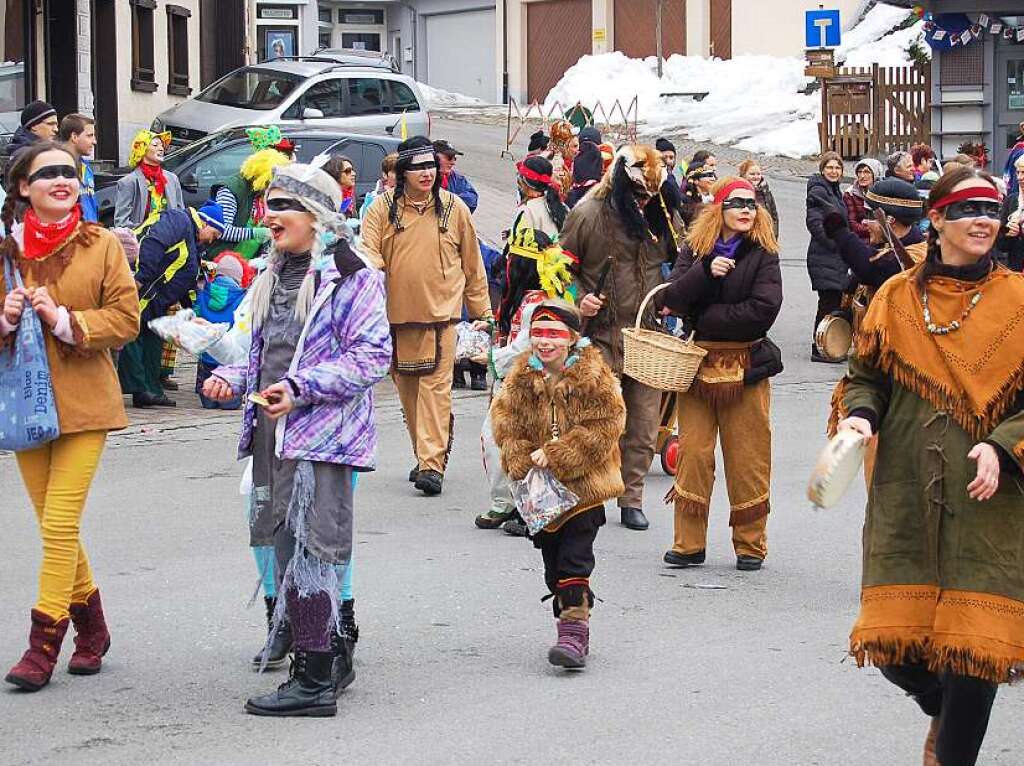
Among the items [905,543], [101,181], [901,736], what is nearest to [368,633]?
[901,736]

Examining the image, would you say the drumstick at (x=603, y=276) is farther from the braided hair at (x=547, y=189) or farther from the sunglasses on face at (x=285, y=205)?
the sunglasses on face at (x=285, y=205)

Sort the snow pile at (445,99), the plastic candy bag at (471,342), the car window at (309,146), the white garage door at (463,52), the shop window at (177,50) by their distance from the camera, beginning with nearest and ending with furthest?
1. the plastic candy bag at (471,342)
2. the car window at (309,146)
3. the shop window at (177,50)
4. the snow pile at (445,99)
5. the white garage door at (463,52)

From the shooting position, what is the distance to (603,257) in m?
9.30

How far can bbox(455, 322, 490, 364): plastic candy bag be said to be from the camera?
11041 mm

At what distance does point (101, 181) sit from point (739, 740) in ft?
42.7

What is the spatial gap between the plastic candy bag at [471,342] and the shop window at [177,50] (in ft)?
53.6

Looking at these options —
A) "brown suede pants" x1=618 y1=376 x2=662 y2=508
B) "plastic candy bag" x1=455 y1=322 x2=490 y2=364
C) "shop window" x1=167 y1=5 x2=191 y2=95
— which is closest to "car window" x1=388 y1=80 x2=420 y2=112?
"shop window" x1=167 y1=5 x2=191 y2=95

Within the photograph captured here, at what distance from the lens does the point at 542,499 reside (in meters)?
6.55

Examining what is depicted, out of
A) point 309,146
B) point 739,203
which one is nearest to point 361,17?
point 309,146

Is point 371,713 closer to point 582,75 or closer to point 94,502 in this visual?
point 94,502

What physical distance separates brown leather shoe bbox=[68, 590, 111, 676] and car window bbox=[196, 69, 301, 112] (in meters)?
17.4

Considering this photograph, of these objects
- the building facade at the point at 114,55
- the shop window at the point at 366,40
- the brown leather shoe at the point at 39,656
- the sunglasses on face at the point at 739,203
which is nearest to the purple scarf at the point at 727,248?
the sunglasses on face at the point at 739,203

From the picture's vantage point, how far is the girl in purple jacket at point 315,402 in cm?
589

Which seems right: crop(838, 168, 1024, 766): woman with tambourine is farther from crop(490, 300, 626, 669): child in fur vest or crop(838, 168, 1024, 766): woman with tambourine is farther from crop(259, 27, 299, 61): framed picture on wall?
crop(259, 27, 299, 61): framed picture on wall
